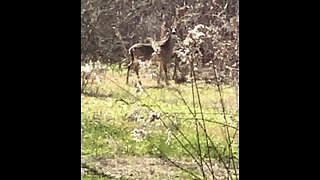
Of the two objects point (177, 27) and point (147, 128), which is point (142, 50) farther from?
point (147, 128)

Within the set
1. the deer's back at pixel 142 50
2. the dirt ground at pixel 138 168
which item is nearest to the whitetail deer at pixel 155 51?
the deer's back at pixel 142 50

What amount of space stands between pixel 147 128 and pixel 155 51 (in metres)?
0.24

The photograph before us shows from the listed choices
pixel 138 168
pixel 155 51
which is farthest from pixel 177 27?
pixel 138 168

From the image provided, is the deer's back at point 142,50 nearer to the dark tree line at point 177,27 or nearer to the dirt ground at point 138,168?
Result: the dark tree line at point 177,27

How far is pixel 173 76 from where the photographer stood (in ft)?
4.98

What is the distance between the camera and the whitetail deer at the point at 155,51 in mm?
1515

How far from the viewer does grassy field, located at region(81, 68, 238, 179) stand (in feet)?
4.93

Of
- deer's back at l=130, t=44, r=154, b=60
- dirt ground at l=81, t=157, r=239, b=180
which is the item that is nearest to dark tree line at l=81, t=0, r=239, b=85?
deer's back at l=130, t=44, r=154, b=60

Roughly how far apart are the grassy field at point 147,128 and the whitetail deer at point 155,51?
49 mm

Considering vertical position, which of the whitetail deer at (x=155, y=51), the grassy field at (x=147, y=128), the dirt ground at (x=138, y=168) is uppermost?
the whitetail deer at (x=155, y=51)

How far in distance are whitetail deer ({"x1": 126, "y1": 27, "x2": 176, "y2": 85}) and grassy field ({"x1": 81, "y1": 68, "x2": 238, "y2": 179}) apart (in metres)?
0.05
